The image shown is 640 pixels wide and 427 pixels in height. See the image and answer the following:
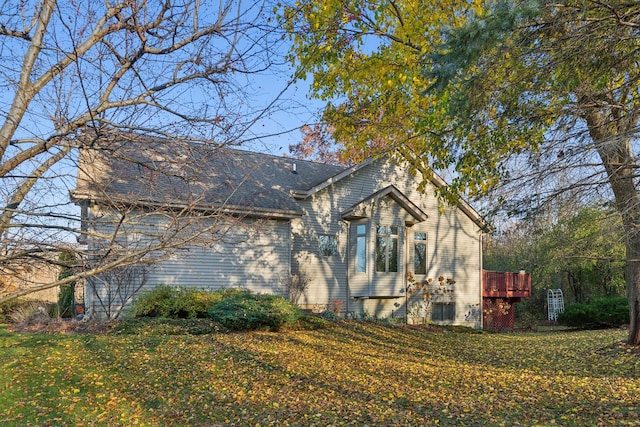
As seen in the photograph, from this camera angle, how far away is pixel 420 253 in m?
20.0

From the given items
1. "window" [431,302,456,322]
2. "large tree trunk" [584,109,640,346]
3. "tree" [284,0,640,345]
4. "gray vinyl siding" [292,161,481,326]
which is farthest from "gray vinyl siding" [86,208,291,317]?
"large tree trunk" [584,109,640,346]

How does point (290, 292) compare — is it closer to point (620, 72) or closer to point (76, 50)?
point (620, 72)

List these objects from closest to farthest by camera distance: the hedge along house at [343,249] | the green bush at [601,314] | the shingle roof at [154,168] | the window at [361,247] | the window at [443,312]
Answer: the shingle roof at [154,168] < the hedge along house at [343,249] < the window at [361,247] < the window at [443,312] < the green bush at [601,314]

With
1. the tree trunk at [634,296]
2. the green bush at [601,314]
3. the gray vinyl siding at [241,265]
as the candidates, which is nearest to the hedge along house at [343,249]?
the gray vinyl siding at [241,265]

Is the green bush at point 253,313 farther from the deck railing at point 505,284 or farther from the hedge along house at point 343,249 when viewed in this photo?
the deck railing at point 505,284

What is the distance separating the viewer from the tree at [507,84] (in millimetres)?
6383

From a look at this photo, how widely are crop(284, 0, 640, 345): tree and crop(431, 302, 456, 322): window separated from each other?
9280 mm

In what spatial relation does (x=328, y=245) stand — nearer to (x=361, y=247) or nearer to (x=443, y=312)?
(x=361, y=247)

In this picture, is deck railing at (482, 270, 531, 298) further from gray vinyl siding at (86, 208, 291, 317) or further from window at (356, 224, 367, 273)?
gray vinyl siding at (86, 208, 291, 317)

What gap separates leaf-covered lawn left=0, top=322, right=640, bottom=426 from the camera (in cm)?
612

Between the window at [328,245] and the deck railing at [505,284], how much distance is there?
7469mm

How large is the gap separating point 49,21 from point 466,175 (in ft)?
28.0

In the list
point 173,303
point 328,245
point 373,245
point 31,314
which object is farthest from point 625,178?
point 31,314

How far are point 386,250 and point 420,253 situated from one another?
2255 millimetres
